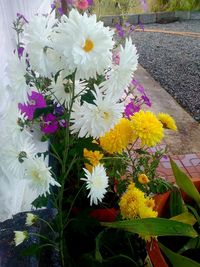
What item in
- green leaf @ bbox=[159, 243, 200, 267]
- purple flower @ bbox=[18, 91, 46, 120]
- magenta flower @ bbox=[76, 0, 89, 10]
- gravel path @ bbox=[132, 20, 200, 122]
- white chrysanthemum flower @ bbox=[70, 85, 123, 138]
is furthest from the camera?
gravel path @ bbox=[132, 20, 200, 122]

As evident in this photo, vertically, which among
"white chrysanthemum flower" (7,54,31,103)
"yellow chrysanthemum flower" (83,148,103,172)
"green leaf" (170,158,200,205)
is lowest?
"green leaf" (170,158,200,205)

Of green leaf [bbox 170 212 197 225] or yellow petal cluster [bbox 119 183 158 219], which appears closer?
yellow petal cluster [bbox 119 183 158 219]

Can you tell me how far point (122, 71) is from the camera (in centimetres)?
75

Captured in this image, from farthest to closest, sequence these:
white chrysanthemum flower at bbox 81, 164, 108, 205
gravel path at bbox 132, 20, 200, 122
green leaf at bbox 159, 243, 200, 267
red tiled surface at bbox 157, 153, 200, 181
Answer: gravel path at bbox 132, 20, 200, 122 → red tiled surface at bbox 157, 153, 200, 181 → green leaf at bbox 159, 243, 200, 267 → white chrysanthemum flower at bbox 81, 164, 108, 205

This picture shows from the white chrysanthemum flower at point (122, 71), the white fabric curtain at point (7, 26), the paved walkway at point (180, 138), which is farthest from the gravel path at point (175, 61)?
the white chrysanthemum flower at point (122, 71)

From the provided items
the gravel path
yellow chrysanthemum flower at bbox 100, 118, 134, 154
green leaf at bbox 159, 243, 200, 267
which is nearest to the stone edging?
the gravel path

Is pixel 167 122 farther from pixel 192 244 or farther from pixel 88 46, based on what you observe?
pixel 88 46

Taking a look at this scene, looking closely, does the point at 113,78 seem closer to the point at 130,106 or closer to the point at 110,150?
the point at 110,150

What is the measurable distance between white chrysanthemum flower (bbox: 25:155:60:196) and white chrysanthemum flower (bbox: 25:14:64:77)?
21 centimetres

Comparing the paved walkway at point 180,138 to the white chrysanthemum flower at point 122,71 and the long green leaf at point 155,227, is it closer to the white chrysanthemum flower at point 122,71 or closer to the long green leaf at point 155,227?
the long green leaf at point 155,227

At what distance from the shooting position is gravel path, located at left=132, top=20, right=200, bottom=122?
4123 mm

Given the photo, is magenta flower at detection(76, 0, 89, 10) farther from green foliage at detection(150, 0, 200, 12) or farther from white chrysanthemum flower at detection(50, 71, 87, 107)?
green foliage at detection(150, 0, 200, 12)

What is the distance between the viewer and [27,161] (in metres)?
0.82

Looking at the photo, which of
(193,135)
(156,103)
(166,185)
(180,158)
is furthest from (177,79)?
(166,185)
